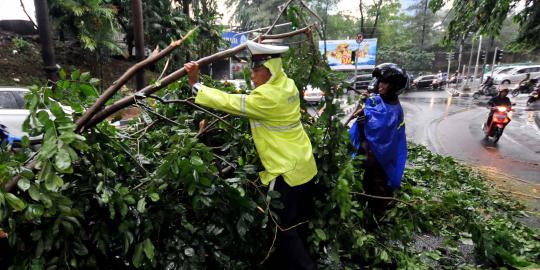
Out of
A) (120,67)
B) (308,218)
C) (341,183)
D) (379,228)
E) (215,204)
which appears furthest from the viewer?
(120,67)

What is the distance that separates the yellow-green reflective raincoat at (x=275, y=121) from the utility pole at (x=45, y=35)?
7.28 meters

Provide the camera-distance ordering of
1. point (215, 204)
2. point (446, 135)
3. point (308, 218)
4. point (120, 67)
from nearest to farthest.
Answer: point (215, 204)
point (308, 218)
point (446, 135)
point (120, 67)

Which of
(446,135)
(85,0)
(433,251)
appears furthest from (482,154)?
(85,0)

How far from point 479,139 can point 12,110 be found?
11.8 metres

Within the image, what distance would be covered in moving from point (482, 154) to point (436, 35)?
174ft

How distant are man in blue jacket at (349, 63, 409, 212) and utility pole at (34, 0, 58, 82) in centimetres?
732

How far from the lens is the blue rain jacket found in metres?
3.35

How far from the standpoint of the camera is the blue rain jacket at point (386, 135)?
3.35 m

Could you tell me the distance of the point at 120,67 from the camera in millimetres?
18938

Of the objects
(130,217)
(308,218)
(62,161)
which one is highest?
(62,161)

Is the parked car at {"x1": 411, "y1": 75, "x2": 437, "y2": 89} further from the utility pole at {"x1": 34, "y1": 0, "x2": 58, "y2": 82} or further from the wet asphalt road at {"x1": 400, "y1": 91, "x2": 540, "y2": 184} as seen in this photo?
the utility pole at {"x1": 34, "y1": 0, "x2": 58, "y2": 82}

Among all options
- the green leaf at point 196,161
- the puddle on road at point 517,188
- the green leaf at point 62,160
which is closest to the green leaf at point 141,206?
the green leaf at point 196,161

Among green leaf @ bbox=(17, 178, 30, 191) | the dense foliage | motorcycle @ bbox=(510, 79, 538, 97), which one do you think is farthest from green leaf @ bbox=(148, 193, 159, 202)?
motorcycle @ bbox=(510, 79, 538, 97)

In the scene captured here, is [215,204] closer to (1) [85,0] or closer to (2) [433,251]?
(2) [433,251]
